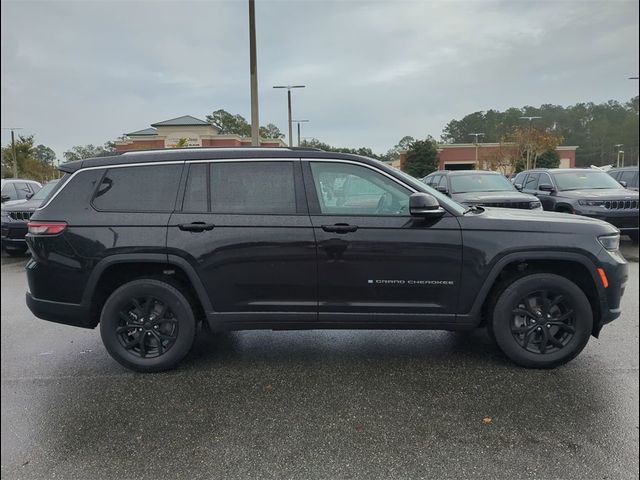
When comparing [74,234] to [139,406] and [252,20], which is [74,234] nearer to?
[139,406]

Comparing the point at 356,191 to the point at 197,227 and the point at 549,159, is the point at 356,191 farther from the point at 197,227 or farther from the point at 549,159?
the point at 549,159

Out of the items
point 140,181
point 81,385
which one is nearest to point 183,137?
point 140,181

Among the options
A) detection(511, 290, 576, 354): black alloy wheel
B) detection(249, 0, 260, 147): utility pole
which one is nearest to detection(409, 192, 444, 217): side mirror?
detection(511, 290, 576, 354): black alloy wheel

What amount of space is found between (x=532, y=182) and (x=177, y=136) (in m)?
7.59

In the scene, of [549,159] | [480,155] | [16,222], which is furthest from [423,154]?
[16,222]

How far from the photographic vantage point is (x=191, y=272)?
3.57 m

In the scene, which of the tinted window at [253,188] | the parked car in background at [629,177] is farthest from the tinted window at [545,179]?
the tinted window at [253,188]

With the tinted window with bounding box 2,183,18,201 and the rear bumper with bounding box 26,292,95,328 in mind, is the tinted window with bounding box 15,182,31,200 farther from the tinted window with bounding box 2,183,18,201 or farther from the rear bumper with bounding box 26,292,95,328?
the rear bumper with bounding box 26,292,95,328

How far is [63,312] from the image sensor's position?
3.65 m

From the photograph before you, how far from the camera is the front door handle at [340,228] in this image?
11.5 ft

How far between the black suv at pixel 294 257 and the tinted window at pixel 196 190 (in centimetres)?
1

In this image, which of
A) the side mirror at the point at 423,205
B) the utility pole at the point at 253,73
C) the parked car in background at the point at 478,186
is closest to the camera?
the side mirror at the point at 423,205

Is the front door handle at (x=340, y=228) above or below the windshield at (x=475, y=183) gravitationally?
below

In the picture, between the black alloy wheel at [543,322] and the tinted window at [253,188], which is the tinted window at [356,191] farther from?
the black alloy wheel at [543,322]
